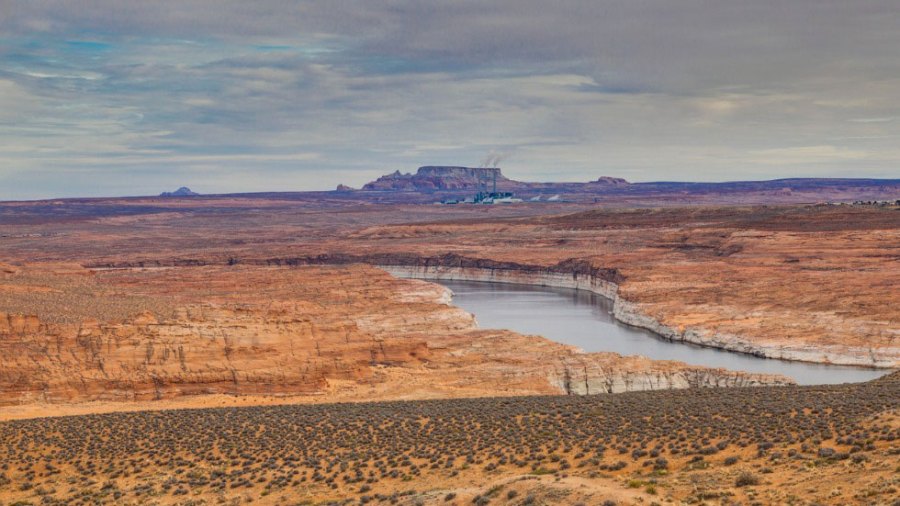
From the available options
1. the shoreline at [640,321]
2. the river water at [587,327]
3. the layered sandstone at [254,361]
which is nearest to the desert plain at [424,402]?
the layered sandstone at [254,361]

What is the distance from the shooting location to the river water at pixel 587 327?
53594 mm

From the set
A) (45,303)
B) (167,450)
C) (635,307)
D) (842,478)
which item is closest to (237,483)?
(167,450)

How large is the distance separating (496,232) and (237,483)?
14058cm

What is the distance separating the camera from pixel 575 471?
951 inches

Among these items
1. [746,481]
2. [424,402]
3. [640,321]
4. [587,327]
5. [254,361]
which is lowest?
[587,327]

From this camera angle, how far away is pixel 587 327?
72.6 meters

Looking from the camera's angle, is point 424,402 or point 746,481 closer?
point 746,481

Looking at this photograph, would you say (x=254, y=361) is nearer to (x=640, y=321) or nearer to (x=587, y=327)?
(x=587, y=327)

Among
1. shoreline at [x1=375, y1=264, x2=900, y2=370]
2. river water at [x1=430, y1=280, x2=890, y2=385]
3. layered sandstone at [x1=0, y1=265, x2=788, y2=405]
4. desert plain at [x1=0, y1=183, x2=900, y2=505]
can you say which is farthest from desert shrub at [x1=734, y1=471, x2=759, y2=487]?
shoreline at [x1=375, y1=264, x2=900, y2=370]

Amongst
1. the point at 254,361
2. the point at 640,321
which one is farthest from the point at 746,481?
the point at 640,321

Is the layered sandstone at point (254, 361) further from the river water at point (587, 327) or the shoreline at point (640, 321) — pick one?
the shoreline at point (640, 321)

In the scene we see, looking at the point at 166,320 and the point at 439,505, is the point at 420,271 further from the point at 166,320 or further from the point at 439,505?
the point at 439,505

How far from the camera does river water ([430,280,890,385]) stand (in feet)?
176

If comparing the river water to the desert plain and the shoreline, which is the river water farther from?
the desert plain
